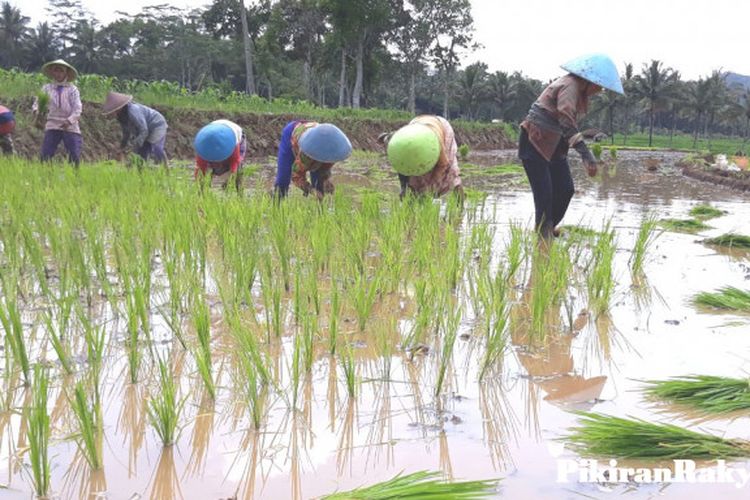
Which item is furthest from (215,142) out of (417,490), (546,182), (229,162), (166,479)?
(417,490)

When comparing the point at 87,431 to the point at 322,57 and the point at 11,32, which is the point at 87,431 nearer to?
the point at 322,57

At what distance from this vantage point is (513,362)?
172cm

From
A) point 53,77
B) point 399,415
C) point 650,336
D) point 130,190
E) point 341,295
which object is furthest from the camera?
point 53,77

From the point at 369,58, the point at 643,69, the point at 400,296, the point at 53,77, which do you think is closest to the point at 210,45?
the point at 369,58

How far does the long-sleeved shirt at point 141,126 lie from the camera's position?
497cm

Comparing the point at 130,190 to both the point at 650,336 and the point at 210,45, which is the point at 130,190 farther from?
the point at 210,45

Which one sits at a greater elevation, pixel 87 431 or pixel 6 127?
pixel 6 127

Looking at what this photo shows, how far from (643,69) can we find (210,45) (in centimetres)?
2449

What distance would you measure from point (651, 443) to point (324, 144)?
2499 millimetres

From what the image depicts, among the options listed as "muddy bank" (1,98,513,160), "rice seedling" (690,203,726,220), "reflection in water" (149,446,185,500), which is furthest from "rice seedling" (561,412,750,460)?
"muddy bank" (1,98,513,160)

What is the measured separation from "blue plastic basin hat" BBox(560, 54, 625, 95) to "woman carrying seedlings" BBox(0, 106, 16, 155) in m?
4.95

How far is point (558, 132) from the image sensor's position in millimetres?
3430

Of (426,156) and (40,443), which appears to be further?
(426,156)

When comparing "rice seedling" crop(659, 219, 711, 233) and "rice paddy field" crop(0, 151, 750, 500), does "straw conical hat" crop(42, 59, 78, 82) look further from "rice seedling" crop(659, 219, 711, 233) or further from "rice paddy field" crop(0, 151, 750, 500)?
"rice seedling" crop(659, 219, 711, 233)
